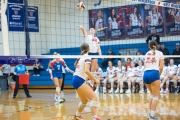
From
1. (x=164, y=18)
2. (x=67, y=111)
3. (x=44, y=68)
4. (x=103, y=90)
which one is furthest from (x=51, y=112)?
(x=44, y=68)

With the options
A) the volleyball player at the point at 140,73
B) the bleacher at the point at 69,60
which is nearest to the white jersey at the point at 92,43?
the volleyball player at the point at 140,73

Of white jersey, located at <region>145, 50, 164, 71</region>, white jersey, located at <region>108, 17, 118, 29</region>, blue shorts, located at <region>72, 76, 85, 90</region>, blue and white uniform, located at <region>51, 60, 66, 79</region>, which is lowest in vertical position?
blue and white uniform, located at <region>51, 60, 66, 79</region>

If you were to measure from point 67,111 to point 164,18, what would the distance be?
10.7m

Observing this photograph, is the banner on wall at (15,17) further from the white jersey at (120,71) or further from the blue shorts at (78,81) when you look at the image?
the blue shorts at (78,81)

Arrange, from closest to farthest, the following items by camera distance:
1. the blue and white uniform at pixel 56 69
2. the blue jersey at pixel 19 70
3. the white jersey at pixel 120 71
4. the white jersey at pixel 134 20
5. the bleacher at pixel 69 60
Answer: the blue and white uniform at pixel 56 69 < the blue jersey at pixel 19 70 < the white jersey at pixel 120 71 < the bleacher at pixel 69 60 < the white jersey at pixel 134 20

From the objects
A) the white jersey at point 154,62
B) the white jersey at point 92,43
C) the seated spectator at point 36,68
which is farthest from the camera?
the seated spectator at point 36,68

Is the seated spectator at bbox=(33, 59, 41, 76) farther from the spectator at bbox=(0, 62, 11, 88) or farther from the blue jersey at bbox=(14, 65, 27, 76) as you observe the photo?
the blue jersey at bbox=(14, 65, 27, 76)

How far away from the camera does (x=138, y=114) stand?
8125 millimetres

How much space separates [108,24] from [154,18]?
2954mm

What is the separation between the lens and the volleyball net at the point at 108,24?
1795 cm

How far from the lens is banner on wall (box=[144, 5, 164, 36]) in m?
18.0

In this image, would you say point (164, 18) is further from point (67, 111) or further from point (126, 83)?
point (67, 111)

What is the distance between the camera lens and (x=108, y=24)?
65.2 ft

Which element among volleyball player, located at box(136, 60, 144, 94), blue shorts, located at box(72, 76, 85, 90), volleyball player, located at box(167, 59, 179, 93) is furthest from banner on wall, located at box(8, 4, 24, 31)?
blue shorts, located at box(72, 76, 85, 90)
